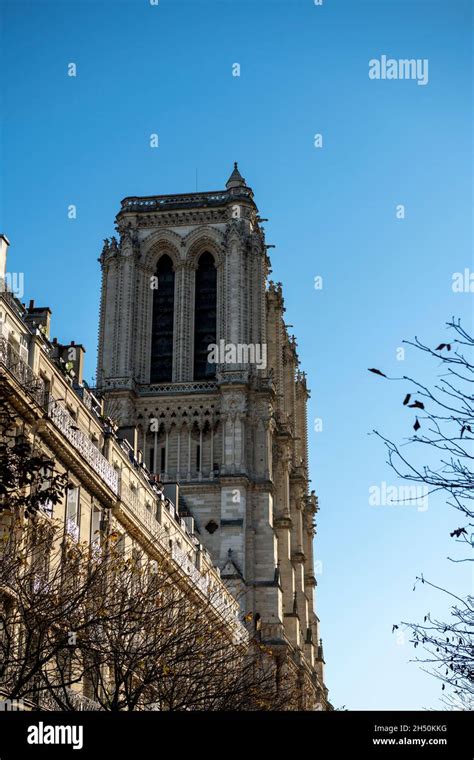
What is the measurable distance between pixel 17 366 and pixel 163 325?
4671cm

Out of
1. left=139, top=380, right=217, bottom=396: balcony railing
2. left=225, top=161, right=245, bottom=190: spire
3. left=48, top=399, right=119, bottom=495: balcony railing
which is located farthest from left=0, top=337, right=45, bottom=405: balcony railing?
left=225, top=161, right=245, bottom=190: spire

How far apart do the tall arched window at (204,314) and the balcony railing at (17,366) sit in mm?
42517

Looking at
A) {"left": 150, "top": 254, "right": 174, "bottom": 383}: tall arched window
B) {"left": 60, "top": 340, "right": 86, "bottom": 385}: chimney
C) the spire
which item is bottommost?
{"left": 60, "top": 340, "right": 86, "bottom": 385}: chimney

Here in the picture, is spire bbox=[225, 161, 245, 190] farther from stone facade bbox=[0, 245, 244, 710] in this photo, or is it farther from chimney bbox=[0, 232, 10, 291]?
chimney bbox=[0, 232, 10, 291]

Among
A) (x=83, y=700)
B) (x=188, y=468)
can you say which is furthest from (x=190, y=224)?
(x=83, y=700)

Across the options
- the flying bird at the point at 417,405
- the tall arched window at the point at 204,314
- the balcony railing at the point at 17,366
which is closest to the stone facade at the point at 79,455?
the balcony railing at the point at 17,366

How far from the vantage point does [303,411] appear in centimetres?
9881

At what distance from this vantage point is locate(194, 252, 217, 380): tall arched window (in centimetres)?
7831

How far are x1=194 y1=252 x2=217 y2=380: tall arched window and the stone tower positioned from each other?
9 cm

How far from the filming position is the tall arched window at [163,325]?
259ft

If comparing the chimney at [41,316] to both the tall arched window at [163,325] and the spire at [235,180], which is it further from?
the spire at [235,180]

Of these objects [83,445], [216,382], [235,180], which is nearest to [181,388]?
[216,382]
